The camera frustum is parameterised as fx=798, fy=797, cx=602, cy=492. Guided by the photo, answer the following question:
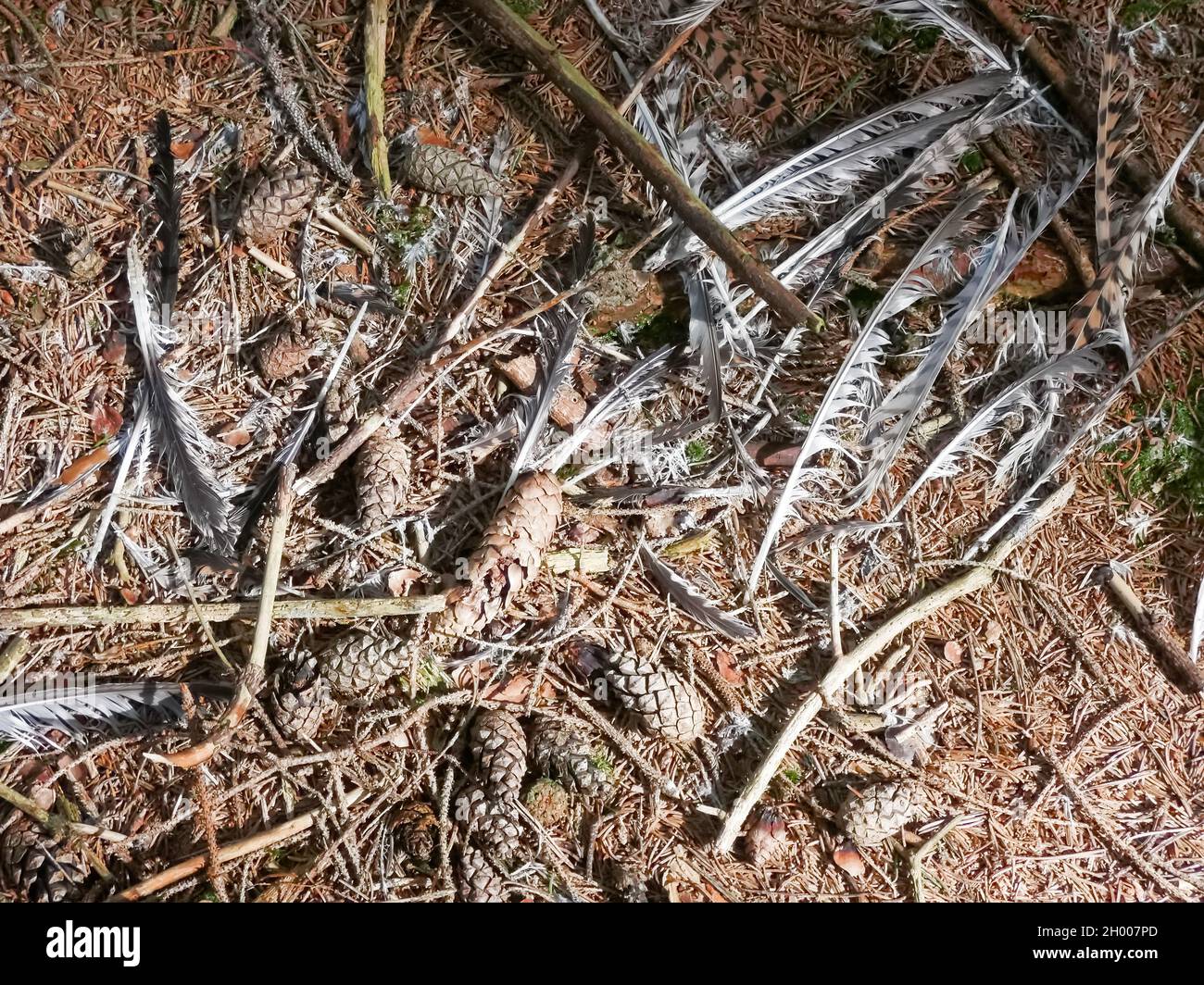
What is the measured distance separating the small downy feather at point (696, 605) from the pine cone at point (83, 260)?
1970 mm

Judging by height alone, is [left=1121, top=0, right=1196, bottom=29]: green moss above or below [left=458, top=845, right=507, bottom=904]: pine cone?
above

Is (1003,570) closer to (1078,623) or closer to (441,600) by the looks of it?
(1078,623)

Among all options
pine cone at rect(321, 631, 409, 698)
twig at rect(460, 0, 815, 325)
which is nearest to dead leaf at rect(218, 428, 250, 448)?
pine cone at rect(321, 631, 409, 698)

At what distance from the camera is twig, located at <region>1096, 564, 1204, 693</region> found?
262 cm

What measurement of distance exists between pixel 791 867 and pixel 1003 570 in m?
1.19

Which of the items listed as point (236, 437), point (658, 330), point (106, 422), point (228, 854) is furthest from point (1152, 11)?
point (228, 854)

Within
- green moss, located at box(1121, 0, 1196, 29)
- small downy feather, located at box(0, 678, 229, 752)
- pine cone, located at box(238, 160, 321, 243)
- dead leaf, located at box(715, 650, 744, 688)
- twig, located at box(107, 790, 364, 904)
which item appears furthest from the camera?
green moss, located at box(1121, 0, 1196, 29)

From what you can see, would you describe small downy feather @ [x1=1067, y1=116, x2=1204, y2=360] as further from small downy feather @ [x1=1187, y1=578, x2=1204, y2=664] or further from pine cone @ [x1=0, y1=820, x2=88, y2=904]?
pine cone @ [x1=0, y1=820, x2=88, y2=904]

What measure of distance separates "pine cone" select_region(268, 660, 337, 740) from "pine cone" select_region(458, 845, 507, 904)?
60 cm

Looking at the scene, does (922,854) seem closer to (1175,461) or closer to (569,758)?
(569,758)

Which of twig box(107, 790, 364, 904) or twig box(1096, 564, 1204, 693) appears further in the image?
twig box(1096, 564, 1204, 693)

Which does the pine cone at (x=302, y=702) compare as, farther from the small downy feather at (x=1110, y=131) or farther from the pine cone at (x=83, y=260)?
the small downy feather at (x=1110, y=131)
